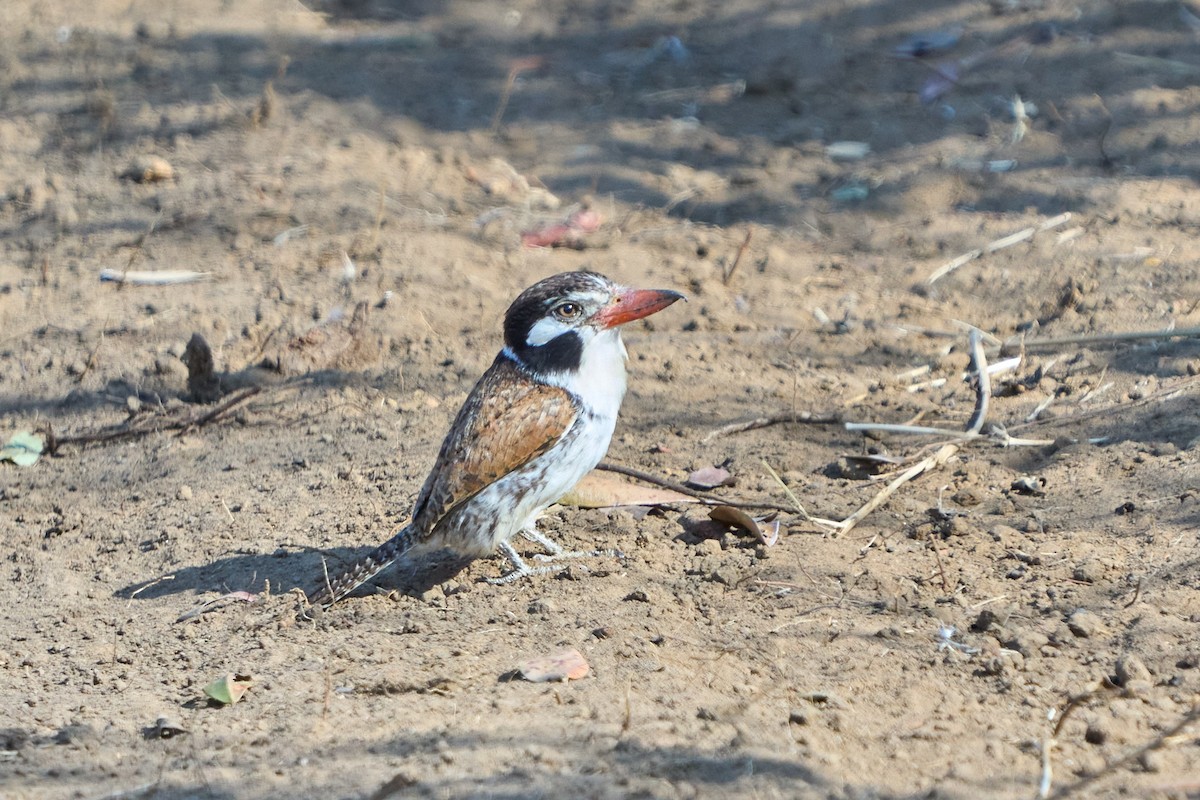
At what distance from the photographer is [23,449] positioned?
672 centimetres

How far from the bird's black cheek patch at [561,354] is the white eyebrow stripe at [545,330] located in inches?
0.6

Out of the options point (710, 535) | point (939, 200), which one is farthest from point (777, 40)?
Result: point (710, 535)

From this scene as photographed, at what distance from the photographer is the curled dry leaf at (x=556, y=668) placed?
4.39m

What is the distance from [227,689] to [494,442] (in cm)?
140

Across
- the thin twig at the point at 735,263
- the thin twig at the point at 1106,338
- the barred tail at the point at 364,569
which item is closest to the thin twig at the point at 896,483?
the thin twig at the point at 1106,338

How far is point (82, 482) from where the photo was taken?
21.1ft

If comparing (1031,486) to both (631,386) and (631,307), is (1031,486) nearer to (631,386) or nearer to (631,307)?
(631,307)

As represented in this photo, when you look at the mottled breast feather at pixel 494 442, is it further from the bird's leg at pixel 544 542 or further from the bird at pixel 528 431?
Result: the bird's leg at pixel 544 542

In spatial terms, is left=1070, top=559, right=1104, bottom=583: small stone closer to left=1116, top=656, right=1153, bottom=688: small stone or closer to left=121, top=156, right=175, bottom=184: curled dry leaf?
left=1116, top=656, right=1153, bottom=688: small stone

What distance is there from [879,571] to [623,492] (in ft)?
4.25

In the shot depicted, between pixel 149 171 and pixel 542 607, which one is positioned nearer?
pixel 542 607

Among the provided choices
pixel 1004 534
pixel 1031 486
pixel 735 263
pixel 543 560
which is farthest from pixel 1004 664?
pixel 735 263

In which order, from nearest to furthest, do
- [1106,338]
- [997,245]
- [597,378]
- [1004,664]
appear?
[1004,664], [597,378], [1106,338], [997,245]

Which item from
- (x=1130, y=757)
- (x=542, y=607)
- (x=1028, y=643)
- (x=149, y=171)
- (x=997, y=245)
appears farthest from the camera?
(x=149, y=171)
